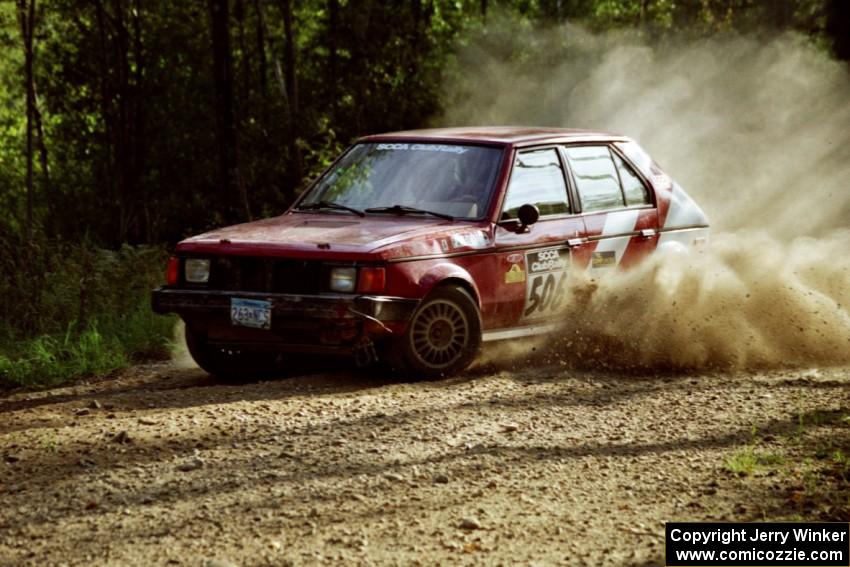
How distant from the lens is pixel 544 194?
9.30 m

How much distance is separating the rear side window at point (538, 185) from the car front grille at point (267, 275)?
5.06 feet

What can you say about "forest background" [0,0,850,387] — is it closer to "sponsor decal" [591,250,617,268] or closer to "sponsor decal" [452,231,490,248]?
"sponsor decal" [591,250,617,268]

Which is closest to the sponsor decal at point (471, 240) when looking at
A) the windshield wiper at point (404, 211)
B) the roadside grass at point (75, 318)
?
the windshield wiper at point (404, 211)

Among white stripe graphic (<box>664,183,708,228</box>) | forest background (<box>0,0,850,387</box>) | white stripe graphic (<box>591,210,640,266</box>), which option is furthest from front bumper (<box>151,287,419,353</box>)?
forest background (<box>0,0,850,387</box>)

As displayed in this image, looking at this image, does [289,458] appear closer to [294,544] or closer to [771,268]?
[294,544]

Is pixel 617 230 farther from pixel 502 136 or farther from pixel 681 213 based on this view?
pixel 502 136

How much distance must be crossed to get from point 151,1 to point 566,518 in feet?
68.8

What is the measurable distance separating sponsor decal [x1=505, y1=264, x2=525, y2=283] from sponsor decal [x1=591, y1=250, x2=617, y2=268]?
2.57 ft

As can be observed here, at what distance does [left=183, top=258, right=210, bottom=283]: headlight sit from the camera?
8.48 m

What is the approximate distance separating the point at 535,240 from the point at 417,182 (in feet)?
3.07

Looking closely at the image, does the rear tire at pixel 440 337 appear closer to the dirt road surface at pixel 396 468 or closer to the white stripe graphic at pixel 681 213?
the dirt road surface at pixel 396 468

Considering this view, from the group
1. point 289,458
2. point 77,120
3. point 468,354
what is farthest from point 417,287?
point 77,120

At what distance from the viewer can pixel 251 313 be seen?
8.18 meters

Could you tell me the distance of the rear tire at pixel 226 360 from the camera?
884 cm
